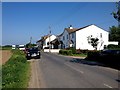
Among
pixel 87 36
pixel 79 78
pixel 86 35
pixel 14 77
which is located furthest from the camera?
pixel 86 35

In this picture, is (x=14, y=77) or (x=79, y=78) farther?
(x=79, y=78)

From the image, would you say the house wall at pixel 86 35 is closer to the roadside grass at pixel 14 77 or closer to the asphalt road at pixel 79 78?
the roadside grass at pixel 14 77

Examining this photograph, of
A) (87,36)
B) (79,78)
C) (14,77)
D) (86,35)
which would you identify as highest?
(86,35)

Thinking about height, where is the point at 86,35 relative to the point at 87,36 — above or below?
above

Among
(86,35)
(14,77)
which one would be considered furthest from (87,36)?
(14,77)

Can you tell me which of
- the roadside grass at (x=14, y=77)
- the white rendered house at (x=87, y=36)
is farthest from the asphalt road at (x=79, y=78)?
the white rendered house at (x=87, y=36)

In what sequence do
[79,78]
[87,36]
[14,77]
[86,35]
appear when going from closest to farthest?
[14,77]
[79,78]
[87,36]
[86,35]

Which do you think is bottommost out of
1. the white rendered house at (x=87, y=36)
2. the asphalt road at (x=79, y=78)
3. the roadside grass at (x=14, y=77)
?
the asphalt road at (x=79, y=78)

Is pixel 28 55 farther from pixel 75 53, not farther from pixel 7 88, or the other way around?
pixel 7 88

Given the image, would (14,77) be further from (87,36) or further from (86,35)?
(86,35)

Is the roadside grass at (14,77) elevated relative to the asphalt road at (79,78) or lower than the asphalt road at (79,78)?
Result: elevated

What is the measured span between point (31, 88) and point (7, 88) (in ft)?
5.51

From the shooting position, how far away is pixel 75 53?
57.3m

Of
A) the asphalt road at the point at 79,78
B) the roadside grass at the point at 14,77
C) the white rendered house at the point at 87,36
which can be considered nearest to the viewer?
the roadside grass at the point at 14,77
